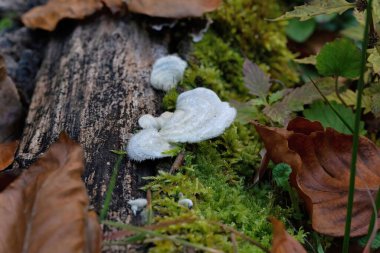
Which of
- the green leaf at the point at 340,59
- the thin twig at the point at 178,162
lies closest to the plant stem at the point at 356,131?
the green leaf at the point at 340,59

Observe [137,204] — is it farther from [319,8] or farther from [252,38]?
[252,38]

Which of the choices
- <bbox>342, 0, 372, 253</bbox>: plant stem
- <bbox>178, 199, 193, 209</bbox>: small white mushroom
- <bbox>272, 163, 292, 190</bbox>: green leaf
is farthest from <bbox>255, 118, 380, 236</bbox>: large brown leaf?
<bbox>178, 199, 193, 209</bbox>: small white mushroom

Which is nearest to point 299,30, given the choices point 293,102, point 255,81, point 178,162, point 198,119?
point 255,81

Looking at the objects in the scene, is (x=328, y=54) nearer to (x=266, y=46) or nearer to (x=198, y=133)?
(x=198, y=133)

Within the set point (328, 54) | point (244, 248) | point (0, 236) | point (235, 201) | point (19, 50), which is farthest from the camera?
point (19, 50)

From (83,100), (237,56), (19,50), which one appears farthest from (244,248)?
(19,50)

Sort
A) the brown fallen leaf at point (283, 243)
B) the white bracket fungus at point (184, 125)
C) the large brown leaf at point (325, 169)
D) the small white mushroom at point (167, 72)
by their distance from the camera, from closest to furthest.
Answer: the brown fallen leaf at point (283, 243)
the large brown leaf at point (325, 169)
the white bracket fungus at point (184, 125)
the small white mushroom at point (167, 72)

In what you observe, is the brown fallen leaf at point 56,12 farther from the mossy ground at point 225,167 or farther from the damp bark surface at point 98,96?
the mossy ground at point 225,167
